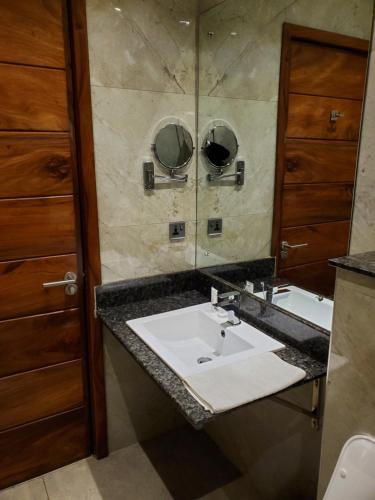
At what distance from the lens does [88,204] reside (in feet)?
5.75

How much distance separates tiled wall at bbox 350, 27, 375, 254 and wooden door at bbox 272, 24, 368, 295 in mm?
69

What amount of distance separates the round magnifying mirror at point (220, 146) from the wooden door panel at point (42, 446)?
4.81 ft

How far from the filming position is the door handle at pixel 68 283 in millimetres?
1766

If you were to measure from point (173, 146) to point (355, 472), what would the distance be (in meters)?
1.51

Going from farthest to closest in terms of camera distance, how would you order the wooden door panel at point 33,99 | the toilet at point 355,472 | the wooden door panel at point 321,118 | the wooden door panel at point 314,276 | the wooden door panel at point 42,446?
the wooden door panel at point 42,446, the wooden door panel at point 33,99, the wooden door panel at point 314,276, the wooden door panel at point 321,118, the toilet at point 355,472

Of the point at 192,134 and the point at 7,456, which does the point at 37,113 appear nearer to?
the point at 192,134

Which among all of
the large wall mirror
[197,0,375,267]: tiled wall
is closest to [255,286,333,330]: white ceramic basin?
the large wall mirror

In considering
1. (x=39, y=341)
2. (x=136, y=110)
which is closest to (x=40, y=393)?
(x=39, y=341)

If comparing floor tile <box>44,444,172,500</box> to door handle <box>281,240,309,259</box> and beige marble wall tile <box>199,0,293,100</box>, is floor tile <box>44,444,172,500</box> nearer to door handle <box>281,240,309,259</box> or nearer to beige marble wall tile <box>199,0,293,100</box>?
door handle <box>281,240,309,259</box>

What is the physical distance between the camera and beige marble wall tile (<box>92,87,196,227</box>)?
173 cm

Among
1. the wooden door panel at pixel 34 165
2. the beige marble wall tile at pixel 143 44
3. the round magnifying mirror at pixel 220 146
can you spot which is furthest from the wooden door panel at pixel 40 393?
the beige marble wall tile at pixel 143 44

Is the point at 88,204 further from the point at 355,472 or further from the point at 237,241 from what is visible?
the point at 355,472

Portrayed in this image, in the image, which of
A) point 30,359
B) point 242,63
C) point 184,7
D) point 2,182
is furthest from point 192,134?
point 30,359

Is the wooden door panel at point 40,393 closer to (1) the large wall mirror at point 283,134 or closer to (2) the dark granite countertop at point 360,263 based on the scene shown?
(1) the large wall mirror at point 283,134
